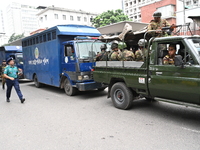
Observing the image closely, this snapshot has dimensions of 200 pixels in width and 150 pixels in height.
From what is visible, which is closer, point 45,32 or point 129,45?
point 129,45

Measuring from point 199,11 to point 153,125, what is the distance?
25250 mm

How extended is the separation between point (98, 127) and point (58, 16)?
55.0 m

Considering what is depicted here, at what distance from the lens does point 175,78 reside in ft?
14.1

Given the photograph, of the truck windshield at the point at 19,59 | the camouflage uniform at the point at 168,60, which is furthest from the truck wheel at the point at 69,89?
the truck windshield at the point at 19,59

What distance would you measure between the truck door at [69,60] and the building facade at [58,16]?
163ft

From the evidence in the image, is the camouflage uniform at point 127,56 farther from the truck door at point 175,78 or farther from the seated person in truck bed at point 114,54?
the truck door at point 175,78

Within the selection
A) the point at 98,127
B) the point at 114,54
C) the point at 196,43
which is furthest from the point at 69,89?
the point at 196,43

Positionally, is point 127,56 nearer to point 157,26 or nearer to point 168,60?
point 157,26

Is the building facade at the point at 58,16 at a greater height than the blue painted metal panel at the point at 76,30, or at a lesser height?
greater

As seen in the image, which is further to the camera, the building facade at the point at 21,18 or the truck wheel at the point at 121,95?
the building facade at the point at 21,18

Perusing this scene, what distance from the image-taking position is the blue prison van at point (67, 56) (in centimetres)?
745

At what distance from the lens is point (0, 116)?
578cm

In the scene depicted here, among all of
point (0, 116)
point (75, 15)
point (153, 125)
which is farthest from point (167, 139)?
point (75, 15)

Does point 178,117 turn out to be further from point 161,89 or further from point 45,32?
point 45,32
